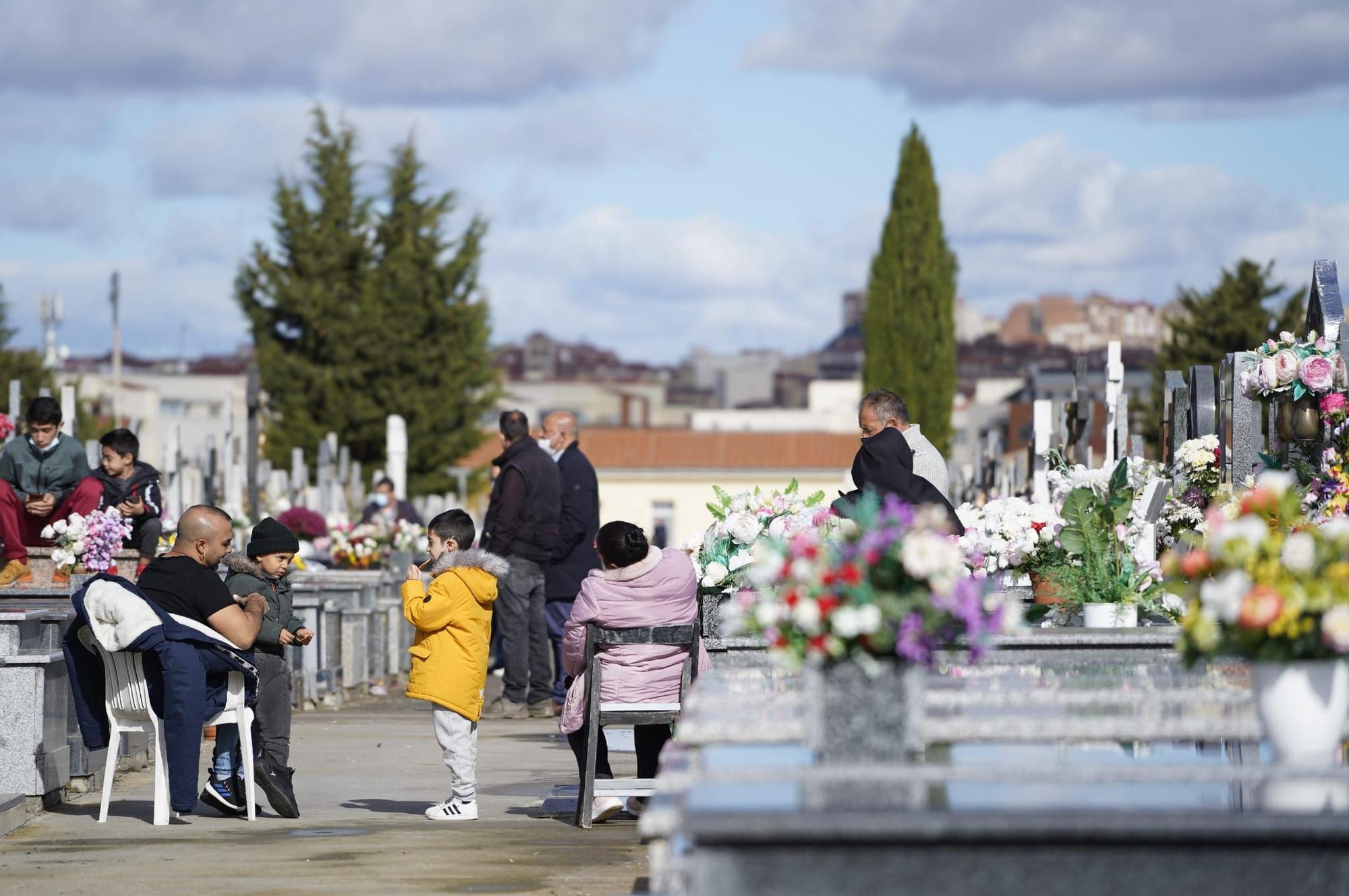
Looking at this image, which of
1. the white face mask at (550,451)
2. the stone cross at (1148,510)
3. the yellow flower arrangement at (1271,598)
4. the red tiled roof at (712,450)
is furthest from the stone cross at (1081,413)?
the red tiled roof at (712,450)

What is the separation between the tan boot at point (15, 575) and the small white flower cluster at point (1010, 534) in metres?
5.60

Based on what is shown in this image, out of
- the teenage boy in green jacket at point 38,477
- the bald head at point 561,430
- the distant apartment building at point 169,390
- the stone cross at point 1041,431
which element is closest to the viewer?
the teenage boy in green jacket at point 38,477

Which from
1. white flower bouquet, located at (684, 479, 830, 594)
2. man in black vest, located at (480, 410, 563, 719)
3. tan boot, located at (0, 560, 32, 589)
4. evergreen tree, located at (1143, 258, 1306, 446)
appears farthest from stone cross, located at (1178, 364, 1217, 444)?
evergreen tree, located at (1143, 258, 1306, 446)

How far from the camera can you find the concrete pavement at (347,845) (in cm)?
704

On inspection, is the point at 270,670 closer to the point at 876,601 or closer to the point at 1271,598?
the point at 876,601

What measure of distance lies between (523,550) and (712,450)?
6480cm

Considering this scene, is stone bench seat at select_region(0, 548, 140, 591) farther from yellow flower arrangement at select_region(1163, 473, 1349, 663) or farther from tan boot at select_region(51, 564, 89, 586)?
yellow flower arrangement at select_region(1163, 473, 1349, 663)

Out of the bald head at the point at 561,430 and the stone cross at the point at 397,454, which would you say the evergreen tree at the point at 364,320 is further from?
the bald head at the point at 561,430

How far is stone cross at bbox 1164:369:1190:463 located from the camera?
13000 mm

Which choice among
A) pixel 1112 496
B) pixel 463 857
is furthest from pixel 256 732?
pixel 1112 496

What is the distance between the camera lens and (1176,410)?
517 inches

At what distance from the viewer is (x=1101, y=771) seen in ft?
14.7

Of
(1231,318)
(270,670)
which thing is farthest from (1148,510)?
(1231,318)

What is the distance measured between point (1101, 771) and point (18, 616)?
6.01m
